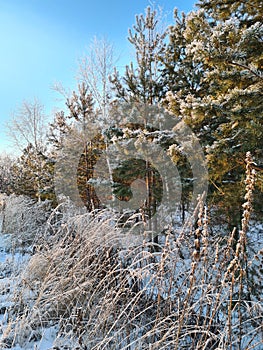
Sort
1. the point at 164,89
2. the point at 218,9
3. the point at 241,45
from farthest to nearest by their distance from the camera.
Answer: the point at 164,89
the point at 218,9
the point at 241,45

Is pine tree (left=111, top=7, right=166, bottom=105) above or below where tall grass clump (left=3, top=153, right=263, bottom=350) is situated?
above

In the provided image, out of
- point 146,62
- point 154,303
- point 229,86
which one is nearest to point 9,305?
point 154,303

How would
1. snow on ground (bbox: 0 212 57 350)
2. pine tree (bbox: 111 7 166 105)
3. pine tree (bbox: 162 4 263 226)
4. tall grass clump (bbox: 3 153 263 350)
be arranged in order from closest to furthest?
tall grass clump (bbox: 3 153 263 350) → snow on ground (bbox: 0 212 57 350) → pine tree (bbox: 162 4 263 226) → pine tree (bbox: 111 7 166 105)

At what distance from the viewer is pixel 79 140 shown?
8.70 m

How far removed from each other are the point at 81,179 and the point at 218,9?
22.8ft

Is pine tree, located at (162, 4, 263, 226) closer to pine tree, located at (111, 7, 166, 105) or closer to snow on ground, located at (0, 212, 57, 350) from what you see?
pine tree, located at (111, 7, 166, 105)

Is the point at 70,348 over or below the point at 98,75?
below

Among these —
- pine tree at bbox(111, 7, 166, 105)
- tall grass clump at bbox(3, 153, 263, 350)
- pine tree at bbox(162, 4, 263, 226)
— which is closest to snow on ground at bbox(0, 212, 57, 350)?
tall grass clump at bbox(3, 153, 263, 350)

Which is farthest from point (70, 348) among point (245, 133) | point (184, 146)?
point (245, 133)

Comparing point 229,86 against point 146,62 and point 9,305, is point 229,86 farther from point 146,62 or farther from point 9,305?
point 9,305

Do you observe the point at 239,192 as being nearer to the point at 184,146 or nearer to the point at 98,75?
the point at 184,146

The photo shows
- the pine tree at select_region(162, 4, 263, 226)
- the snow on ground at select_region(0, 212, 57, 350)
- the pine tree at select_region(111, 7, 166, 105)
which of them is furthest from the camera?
the pine tree at select_region(111, 7, 166, 105)

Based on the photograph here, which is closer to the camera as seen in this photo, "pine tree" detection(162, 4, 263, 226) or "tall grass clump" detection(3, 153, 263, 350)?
"tall grass clump" detection(3, 153, 263, 350)

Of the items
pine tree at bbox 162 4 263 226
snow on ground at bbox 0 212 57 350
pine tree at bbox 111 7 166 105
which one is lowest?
snow on ground at bbox 0 212 57 350
